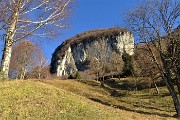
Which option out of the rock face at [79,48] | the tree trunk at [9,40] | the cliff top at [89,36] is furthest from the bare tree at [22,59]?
the cliff top at [89,36]

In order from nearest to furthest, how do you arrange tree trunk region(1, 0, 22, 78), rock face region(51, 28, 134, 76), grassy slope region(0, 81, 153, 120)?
grassy slope region(0, 81, 153, 120) → tree trunk region(1, 0, 22, 78) → rock face region(51, 28, 134, 76)

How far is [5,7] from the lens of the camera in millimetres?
15805

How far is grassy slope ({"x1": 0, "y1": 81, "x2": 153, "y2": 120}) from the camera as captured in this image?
12545mm

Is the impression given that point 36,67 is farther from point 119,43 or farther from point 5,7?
point 119,43

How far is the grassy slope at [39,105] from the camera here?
12545 millimetres

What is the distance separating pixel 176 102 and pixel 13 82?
12092 mm

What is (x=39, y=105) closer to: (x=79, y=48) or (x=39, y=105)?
(x=39, y=105)

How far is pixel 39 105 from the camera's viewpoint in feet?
45.6

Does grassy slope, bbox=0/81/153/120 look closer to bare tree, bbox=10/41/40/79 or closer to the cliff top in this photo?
bare tree, bbox=10/41/40/79

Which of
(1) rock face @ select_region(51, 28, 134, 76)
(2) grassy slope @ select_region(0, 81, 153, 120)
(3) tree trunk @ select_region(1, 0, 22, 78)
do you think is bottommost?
(2) grassy slope @ select_region(0, 81, 153, 120)

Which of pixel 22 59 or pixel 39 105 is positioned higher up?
pixel 22 59

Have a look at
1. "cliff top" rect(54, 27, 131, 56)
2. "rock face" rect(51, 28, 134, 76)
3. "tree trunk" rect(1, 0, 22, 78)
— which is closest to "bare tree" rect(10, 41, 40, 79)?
"tree trunk" rect(1, 0, 22, 78)

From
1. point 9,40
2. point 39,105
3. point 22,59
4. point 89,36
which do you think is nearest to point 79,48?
point 89,36

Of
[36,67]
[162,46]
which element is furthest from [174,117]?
[36,67]
